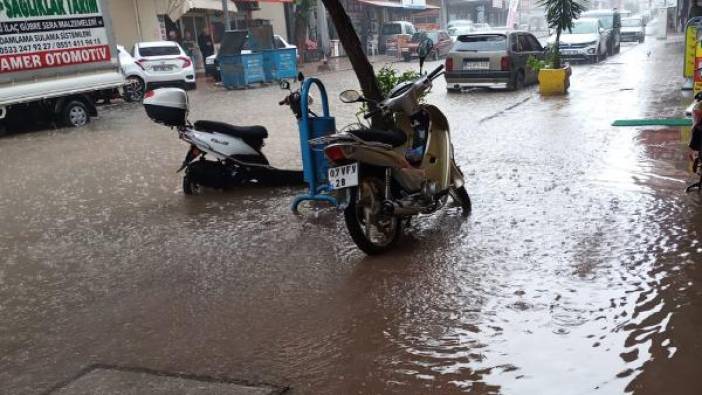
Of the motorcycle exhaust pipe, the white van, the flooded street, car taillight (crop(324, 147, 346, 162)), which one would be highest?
the white van

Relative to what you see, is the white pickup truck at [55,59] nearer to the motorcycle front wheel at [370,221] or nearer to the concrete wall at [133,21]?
the motorcycle front wheel at [370,221]

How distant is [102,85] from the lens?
13.7 m

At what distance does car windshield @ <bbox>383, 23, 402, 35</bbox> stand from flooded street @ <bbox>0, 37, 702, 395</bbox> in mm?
26889

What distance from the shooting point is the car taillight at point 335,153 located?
4.83 m

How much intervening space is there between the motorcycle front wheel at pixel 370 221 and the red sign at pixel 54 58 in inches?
386

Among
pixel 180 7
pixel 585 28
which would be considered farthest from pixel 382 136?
pixel 180 7

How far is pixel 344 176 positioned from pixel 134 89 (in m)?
14.0

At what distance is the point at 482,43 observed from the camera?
1571 centimetres

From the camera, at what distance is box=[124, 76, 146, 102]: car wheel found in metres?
17.2

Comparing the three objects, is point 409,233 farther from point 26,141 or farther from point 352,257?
point 26,141

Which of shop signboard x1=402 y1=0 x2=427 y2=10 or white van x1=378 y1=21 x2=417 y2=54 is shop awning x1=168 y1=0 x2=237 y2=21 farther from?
shop signboard x1=402 y1=0 x2=427 y2=10

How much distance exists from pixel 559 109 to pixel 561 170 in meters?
4.99

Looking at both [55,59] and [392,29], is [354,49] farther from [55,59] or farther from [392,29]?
[392,29]

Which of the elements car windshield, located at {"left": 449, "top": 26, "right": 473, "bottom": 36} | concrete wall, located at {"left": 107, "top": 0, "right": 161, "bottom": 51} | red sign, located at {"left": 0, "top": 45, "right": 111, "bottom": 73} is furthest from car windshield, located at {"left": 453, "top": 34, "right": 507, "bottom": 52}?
car windshield, located at {"left": 449, "top": 26, "right": 473, "bottom": 36}
